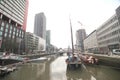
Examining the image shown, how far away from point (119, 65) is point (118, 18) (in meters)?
47.9

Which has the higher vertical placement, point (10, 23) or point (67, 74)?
point (10, 23)

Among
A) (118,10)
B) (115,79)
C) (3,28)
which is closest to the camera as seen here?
(115,79)

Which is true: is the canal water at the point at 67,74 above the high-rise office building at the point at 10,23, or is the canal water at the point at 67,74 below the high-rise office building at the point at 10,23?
below

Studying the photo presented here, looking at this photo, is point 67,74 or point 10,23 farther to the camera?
point 10,23

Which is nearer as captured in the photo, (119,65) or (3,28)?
(119,65)

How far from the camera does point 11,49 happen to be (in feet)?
247

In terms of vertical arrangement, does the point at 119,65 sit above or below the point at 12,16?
below

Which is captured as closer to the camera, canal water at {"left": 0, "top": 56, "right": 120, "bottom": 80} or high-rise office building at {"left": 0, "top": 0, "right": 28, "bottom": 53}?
canal water at {"left": 0, "top": 56, "right": 120, "bottom": 80}

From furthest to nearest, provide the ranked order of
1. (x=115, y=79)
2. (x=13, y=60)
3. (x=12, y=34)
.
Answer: (x=12, y=34) → (x=13, y=60) → (x=115, y=79)

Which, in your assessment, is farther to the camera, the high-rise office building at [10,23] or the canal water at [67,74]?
the high-rise office building at [10,23]

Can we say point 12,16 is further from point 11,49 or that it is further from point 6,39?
point 11,49

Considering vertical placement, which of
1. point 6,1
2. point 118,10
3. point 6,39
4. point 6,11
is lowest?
point 6,39

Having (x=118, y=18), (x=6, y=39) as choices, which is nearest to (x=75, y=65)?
(x=118, y=18)

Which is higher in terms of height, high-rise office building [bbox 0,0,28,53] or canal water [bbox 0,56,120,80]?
high-rise office building [bbox 0,0,28,53]
